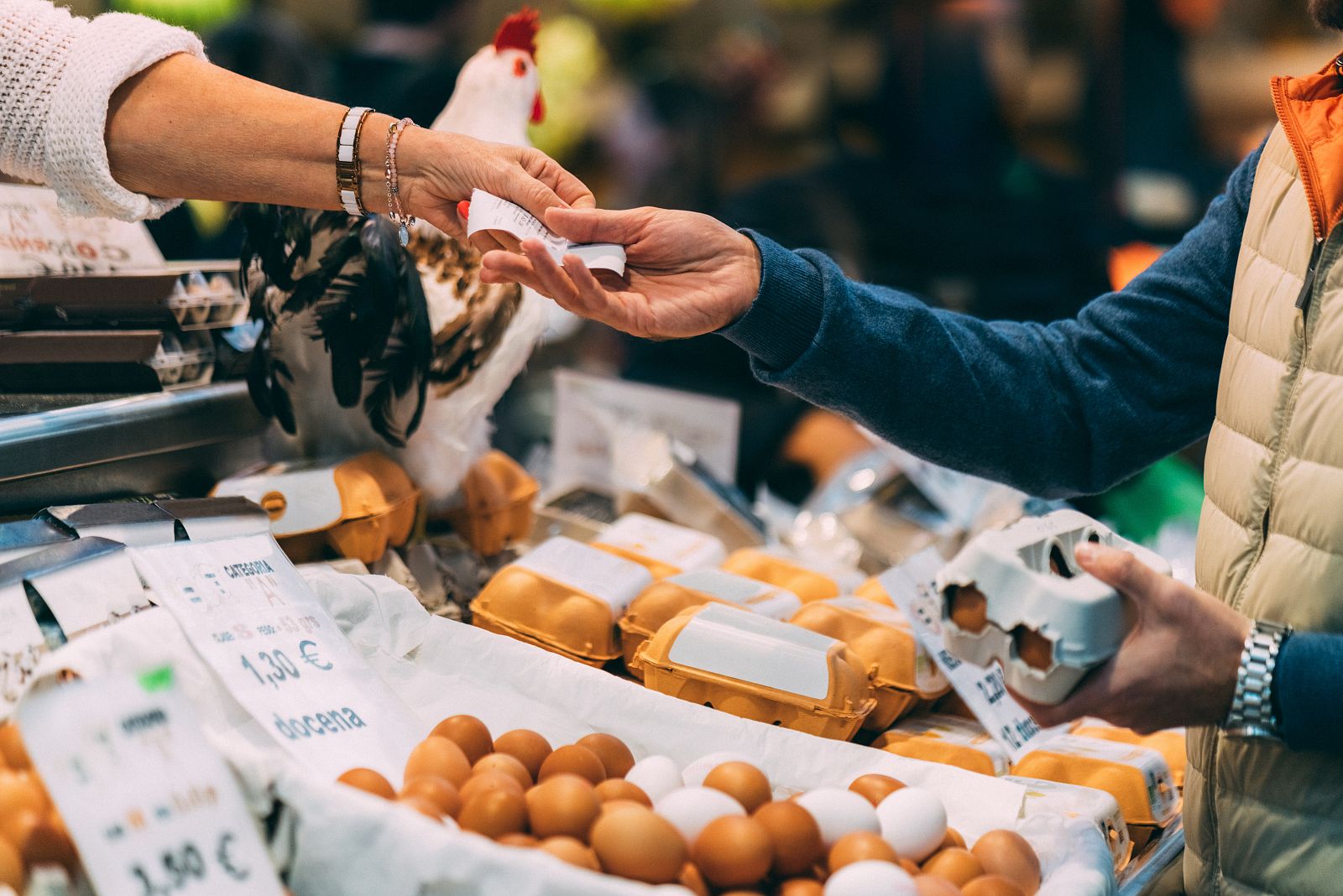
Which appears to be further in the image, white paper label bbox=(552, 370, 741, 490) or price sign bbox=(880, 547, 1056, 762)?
white paper label bbox=(552, 370, 741, 490)

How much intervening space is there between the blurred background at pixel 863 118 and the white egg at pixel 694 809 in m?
1.66

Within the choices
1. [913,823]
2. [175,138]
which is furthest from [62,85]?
[913,823]

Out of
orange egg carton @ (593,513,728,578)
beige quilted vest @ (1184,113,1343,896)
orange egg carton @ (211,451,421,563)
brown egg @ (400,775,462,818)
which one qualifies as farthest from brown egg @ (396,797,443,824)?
beige quilted vest @ (1184,113,1343,896)

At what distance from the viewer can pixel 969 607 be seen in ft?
3.55

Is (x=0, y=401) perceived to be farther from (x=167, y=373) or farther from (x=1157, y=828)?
(x=1157, y=828)

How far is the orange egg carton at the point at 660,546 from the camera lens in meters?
1.84

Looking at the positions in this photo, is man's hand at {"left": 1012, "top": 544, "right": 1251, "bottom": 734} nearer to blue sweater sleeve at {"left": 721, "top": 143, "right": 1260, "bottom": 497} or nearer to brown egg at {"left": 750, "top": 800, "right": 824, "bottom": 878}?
brown egg at {"left": 750, "top": 800, "right": 824, "bottom": 878}

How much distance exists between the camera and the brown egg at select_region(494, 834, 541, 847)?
100 centimetres

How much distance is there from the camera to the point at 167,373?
1.69 meters

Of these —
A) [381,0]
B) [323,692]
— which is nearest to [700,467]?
[323,692]

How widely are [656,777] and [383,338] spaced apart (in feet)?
2.64

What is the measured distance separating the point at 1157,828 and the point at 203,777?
1.15m

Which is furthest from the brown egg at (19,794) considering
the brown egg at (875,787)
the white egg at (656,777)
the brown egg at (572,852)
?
the brown egg at (875,787)

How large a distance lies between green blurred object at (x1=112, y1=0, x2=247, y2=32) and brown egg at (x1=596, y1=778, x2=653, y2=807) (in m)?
2.68
